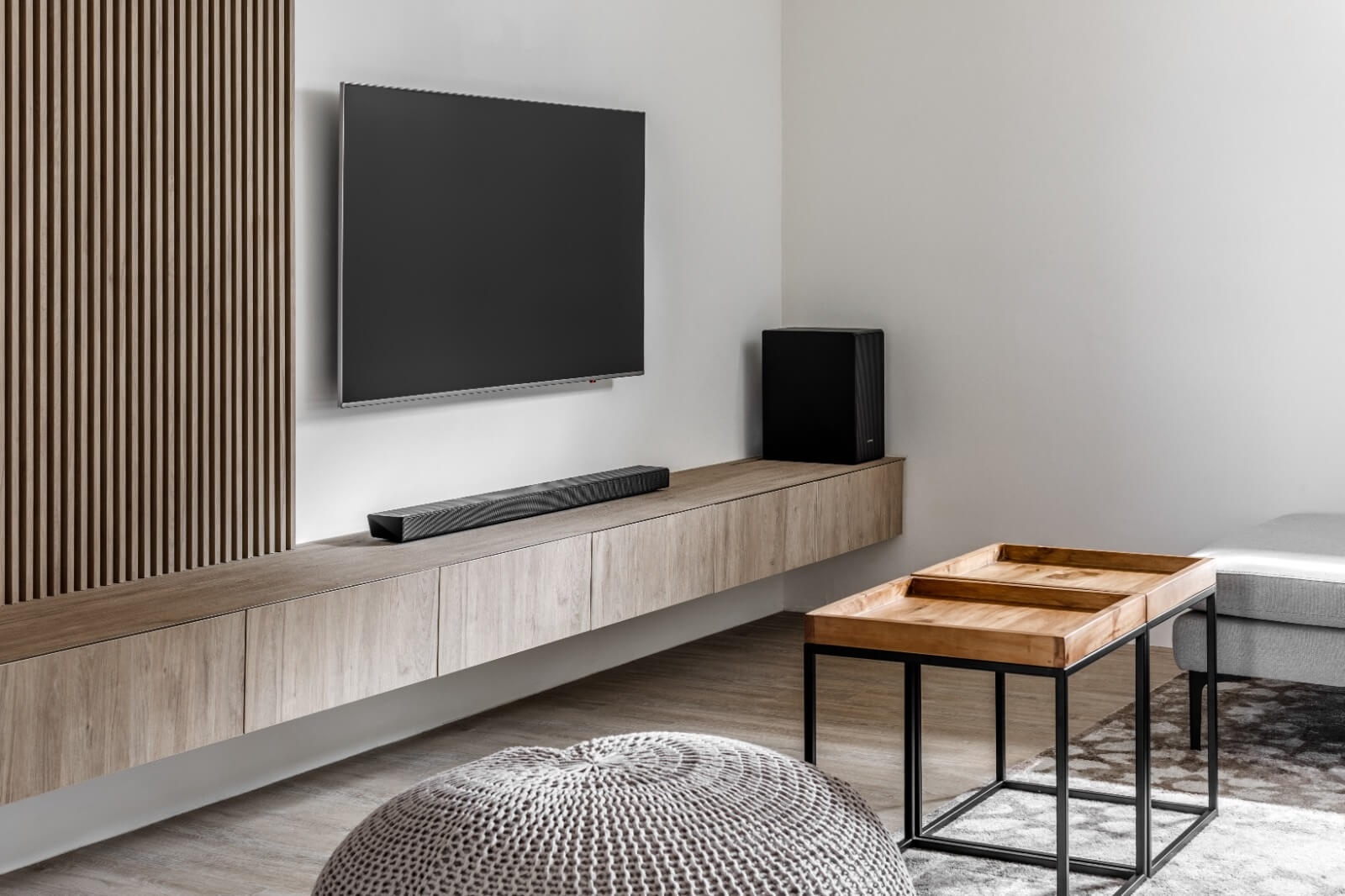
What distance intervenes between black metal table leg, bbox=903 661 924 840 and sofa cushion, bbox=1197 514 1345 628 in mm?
1043

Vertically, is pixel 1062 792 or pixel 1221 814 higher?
pixel 1062 792

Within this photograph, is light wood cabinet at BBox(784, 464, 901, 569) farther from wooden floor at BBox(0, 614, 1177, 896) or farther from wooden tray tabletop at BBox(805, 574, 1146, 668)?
wooden tray tabletop at BBox(805, 574, 1146, 668)

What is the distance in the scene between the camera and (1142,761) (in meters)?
2.67

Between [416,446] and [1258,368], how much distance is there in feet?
8.86

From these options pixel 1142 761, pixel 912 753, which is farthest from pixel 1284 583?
pixel 912 753

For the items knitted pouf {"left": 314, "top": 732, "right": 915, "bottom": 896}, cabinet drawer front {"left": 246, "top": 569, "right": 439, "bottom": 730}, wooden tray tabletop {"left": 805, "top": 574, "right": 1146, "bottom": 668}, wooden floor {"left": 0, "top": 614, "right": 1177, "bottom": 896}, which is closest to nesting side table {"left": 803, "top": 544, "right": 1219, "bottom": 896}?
wooden tray tabletop {"left": 805, "top": 574, "right": 1146, "bottom": 668}

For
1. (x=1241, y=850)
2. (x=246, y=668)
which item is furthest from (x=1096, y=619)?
(x=246, y=668)

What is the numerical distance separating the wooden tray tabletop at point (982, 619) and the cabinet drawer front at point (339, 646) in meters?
1.02

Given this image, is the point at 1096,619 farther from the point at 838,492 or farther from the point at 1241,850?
the point at 838,492

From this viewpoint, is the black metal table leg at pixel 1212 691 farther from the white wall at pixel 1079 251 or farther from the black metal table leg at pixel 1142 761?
the white wall at pixel 1079 251

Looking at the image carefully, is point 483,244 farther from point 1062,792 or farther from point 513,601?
point 1062,792

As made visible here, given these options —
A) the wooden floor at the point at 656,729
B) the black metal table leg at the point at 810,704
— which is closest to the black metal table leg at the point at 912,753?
the wooden floor at the point at 656,729

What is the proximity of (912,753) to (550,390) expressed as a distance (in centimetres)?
177

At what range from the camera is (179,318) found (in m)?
3.13
